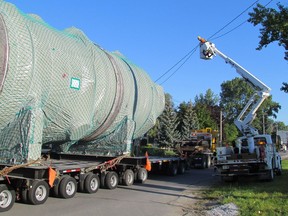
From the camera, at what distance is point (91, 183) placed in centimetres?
1230

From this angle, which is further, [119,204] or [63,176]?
[63,176]

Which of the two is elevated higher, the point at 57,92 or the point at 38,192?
the point at 57,92

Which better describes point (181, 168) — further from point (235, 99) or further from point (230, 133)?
point (235, 99)

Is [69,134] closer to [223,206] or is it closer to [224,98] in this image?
[223,206]

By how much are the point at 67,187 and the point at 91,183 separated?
135 cm

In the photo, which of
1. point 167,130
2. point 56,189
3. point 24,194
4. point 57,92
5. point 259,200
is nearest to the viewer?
point 24,194

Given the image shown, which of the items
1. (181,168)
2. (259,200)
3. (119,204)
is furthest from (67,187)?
(181,168)

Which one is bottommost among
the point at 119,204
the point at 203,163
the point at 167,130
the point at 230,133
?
the point at 119,204

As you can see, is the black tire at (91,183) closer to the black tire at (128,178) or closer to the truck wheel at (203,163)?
the black tire at (128,178)

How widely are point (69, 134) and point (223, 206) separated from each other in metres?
4.86

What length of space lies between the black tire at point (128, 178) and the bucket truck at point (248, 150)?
11.6 feet

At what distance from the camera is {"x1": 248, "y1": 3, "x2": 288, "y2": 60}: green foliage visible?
13423mm

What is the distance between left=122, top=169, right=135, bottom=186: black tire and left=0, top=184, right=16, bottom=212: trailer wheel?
5.78 meters

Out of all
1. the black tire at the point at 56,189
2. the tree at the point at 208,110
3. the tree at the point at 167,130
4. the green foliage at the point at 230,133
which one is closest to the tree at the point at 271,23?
the black tire at the point at 56,189
